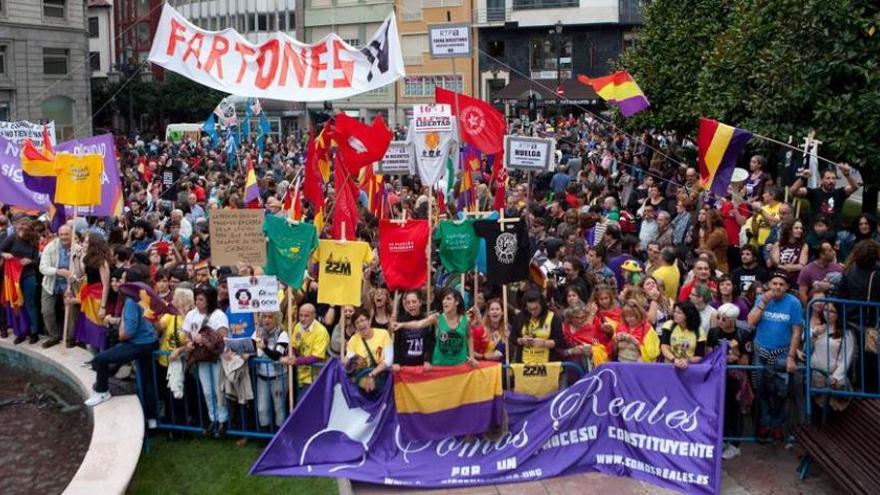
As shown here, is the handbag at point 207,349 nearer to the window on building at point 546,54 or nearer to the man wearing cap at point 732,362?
the man wearing cap at point 732,362

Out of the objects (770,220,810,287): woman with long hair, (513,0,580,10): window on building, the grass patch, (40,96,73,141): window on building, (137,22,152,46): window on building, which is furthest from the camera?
(137,22,152,46): window on building

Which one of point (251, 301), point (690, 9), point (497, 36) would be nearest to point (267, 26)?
point (497, 36)

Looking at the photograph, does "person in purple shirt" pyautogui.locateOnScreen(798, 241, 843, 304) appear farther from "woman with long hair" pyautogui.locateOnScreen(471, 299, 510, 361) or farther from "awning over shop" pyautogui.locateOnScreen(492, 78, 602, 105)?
"awning over shop" pyautogui.locateOnScreen(492, 78, 602, 105)

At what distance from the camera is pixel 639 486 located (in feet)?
26.8

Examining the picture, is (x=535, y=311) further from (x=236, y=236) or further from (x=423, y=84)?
(x=423, y=84)

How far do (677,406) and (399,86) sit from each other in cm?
5358

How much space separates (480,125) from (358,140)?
288 centimetres

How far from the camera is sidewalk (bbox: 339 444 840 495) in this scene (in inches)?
319

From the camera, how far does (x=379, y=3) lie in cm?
5938

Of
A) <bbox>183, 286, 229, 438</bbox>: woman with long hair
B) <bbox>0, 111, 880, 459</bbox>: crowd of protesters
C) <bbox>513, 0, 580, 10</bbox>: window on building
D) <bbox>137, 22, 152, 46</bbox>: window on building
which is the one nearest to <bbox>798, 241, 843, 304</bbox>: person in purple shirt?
<bbox>0, 111, 880, 459</bbox>: crowd of protesters

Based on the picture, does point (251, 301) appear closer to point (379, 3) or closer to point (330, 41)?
point (330, 41)

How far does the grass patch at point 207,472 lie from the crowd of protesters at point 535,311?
32 cm

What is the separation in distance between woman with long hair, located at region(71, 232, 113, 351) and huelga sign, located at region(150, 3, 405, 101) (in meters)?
2.25

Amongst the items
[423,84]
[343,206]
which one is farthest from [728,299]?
[423,84]
